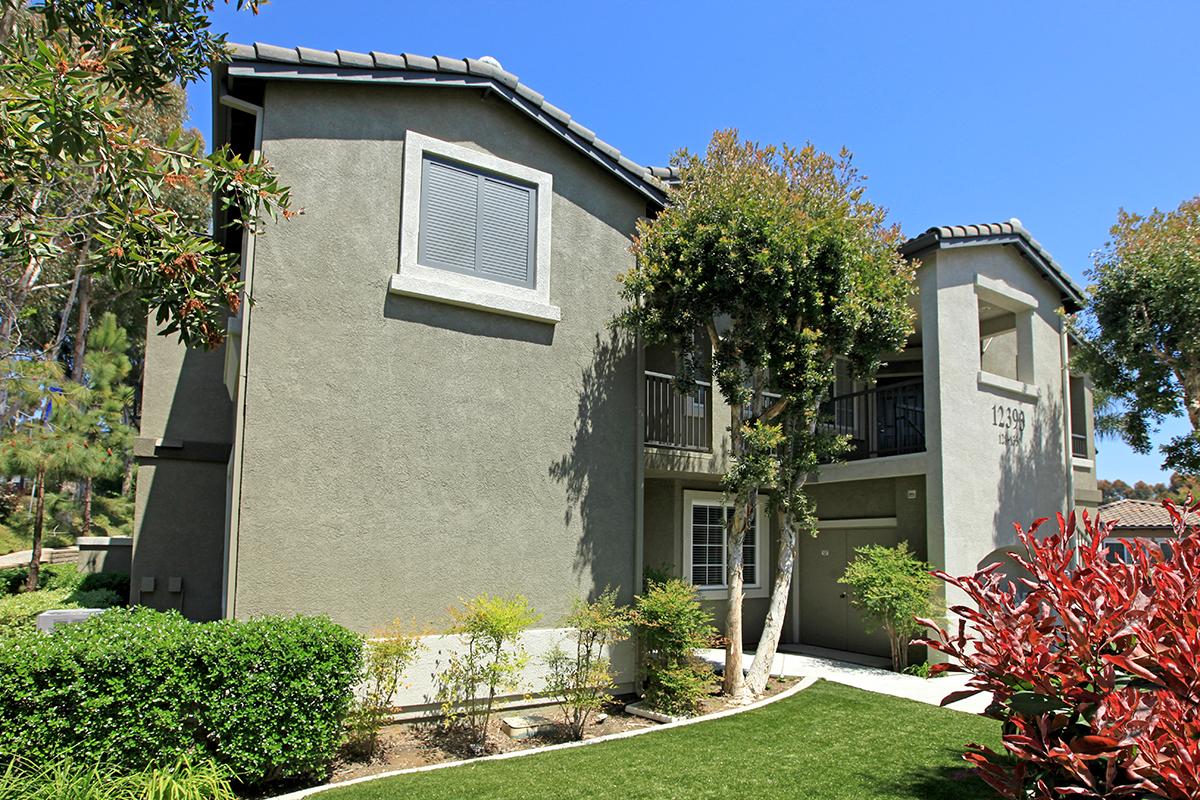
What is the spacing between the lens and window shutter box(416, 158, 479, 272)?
34.3 feet

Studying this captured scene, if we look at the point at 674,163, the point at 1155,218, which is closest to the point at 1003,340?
the point at 1155,218

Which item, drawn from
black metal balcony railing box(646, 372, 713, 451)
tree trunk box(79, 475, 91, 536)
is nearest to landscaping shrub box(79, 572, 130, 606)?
black metal balcony railing box(646, 372, 713, 451)

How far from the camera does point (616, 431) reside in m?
11.7

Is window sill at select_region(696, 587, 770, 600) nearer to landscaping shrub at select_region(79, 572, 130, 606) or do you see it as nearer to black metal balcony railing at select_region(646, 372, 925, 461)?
black metal balcony railing at select_region(646, 372, 925, 461)

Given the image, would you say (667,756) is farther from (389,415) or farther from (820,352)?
(820,352)

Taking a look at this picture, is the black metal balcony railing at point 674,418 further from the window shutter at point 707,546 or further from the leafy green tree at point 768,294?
the window shutter at point 707,546

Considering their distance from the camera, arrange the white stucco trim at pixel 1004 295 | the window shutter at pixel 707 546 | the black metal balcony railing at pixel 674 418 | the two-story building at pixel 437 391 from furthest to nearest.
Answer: the white stucco trim at pixel 1004 295 → the window shutter at pixel 707 546 → the black metal balcony railing at pixel 674 418 → the two-story building at pixel 437 391

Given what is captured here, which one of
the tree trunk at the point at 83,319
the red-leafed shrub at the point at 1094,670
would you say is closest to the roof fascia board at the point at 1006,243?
the red-leafed shrub at the point at 1094,670

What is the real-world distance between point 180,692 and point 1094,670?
23.6 feet

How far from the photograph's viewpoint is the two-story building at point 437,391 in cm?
923

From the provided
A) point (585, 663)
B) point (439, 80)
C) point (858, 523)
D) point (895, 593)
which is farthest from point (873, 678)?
point (439, 80)

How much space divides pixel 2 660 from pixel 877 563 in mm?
12404

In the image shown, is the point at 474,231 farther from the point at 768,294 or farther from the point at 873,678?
the point at 873,678

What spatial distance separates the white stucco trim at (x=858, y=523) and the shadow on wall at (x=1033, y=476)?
1970 millimetres
